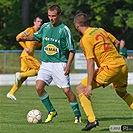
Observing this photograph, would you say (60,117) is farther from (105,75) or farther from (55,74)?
(105,75)

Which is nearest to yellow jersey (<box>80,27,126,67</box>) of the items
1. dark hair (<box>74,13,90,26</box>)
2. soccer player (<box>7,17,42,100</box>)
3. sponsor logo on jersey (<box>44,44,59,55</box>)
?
dark hair (<box>74,13,90,26</box>)

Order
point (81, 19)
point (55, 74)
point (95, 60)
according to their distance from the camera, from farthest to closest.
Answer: point (55, 74), point (95, 60), point (81, 19)

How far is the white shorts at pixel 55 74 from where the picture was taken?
39.4ft

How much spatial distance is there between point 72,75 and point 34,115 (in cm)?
1899

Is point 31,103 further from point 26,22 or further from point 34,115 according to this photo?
point 26,22

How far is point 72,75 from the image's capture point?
101 ft

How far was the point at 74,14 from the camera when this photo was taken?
1652 inches

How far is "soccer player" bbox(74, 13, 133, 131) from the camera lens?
10453mm

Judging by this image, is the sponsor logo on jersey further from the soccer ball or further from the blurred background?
Result: the blurred background

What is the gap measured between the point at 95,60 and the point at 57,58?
59.1 inches

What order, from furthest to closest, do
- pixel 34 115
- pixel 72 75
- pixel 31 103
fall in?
pixel 72 75 → pixel 31 103 → pixel 34 115

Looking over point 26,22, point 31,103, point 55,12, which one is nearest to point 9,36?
point 26,22

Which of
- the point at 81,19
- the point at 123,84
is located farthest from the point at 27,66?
the point at 81,19

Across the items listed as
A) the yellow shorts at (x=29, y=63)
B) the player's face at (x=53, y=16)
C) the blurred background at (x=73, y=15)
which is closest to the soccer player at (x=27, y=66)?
the yellow shorts at (x=29, y=63)
